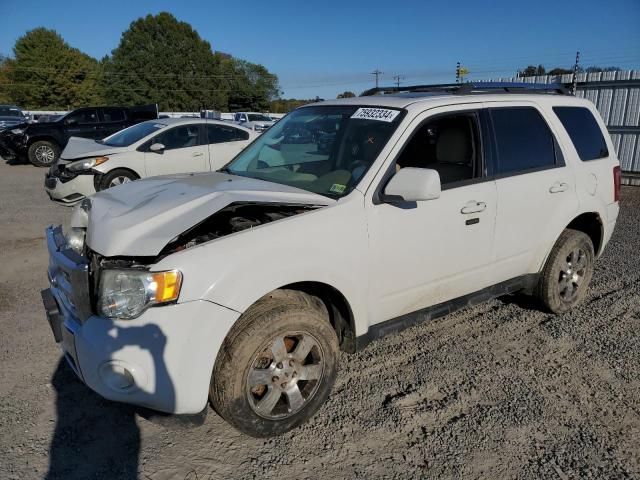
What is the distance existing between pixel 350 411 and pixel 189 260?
1.46 meters

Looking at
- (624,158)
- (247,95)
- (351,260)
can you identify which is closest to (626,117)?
(624,158)

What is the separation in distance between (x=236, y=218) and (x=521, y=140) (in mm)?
2394

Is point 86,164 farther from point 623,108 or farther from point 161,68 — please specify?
point 161,68

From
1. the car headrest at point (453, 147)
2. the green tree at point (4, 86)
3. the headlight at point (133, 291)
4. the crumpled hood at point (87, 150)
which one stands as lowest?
the headlight at point (133, 291)

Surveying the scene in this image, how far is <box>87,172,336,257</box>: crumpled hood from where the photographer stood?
245 centimetres

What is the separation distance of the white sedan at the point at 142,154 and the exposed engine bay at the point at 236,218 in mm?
6556

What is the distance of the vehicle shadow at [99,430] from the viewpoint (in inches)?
89.9

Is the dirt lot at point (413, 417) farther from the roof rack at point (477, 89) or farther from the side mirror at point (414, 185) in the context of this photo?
the roof rack at point (477, 89)

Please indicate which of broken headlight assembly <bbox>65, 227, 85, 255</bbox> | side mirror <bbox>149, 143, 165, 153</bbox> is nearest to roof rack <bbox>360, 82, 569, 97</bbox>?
broken headlight assembly <bbox>65, 227, 85, 255</bbox>

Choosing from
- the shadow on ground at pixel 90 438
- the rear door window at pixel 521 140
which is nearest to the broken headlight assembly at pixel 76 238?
the shadow on ground at pixel 90 438

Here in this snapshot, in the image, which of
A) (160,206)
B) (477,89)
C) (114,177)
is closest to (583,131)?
(477,89)

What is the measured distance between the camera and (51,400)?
10.2ft

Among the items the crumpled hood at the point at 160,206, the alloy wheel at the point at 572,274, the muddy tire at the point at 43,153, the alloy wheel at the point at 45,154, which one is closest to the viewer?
the crumpled hood at the point at 160,206

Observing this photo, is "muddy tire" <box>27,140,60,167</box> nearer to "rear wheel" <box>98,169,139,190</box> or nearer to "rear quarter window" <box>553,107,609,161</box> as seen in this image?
"rear wheel" <box>98,169,139,190</box>
